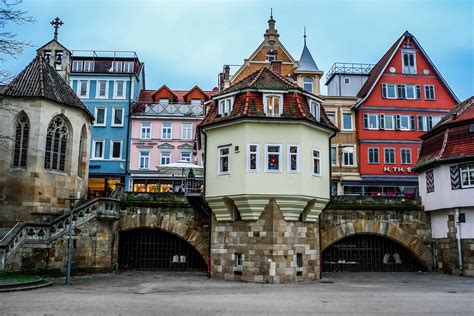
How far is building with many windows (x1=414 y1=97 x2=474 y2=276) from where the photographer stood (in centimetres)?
2555

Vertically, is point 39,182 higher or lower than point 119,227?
higher

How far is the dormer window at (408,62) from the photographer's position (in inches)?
1569

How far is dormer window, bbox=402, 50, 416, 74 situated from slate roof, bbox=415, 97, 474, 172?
11.5 m

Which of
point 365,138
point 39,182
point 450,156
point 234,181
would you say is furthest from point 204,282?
point 365,138

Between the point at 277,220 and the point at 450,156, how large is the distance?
11185 mm

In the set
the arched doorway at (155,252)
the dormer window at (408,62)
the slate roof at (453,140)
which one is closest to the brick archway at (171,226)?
the arched doorway at (155,252)

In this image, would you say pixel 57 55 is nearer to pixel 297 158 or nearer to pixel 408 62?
pixel 297 158

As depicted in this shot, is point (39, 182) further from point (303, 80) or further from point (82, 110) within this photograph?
point (303, 80)

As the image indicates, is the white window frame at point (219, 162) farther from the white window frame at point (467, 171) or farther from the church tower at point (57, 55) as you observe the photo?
the church tower at point (57, 55)

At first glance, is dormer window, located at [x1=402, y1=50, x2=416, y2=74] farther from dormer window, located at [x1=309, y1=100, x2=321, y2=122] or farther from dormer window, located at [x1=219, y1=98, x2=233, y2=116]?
dormer window, located at [x1=219, y1=98, x2=233, y2=116]

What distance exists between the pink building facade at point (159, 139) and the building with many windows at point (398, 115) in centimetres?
1438

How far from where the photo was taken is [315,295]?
17.9 m

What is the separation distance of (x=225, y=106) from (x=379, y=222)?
38.3 feet

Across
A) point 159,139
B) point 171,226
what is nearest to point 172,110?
point 159,139
